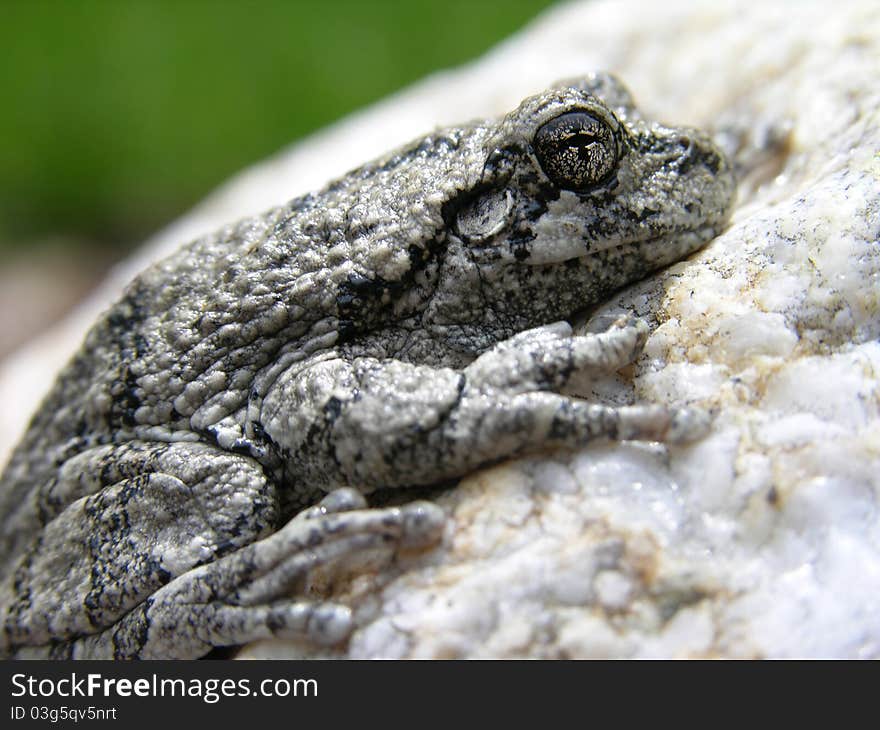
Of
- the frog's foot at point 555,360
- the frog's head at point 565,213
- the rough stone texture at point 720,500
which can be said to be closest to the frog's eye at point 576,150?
the frog's head at point 565,213

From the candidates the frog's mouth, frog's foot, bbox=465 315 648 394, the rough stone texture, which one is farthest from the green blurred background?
frog's foot, bbox=465 315 648 394

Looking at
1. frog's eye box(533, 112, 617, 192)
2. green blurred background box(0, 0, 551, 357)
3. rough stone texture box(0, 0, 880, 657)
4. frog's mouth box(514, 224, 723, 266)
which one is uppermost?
green blurred background box(0, 0, 551, 357)

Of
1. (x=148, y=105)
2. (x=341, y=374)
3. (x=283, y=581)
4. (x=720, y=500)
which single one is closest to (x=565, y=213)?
(x=341, y=374)

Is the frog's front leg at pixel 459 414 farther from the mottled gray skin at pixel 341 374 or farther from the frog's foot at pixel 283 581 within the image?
the frog's foot at pixel 283 581

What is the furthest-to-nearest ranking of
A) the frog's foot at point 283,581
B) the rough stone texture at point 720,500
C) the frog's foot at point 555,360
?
1. the frog's foot at point 555,360
2. the frog's foot at point 283,581
3. the rough stone texture at point 720,500

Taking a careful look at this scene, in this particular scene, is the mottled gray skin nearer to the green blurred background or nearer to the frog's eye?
the frog's eye

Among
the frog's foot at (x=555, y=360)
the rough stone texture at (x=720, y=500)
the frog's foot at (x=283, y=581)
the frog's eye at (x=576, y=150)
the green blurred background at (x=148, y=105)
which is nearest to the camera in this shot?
the rough stone texture at (x=720, y=500)
